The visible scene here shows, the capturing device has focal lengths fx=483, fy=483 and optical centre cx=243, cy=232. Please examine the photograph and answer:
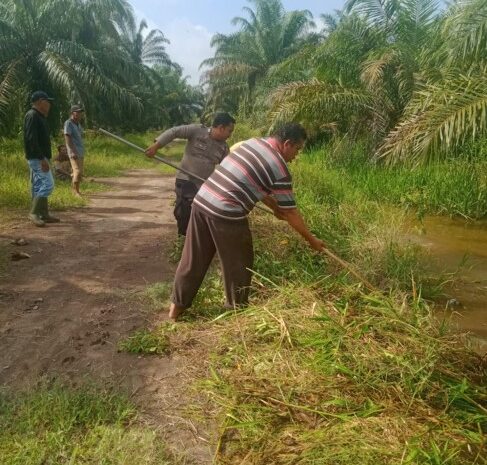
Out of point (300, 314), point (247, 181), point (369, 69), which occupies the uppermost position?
point (369, 69)

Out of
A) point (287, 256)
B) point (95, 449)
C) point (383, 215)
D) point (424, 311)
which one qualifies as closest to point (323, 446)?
point (95, 449)

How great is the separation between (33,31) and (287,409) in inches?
505

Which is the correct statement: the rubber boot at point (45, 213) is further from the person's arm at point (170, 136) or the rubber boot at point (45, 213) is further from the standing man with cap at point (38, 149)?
the person's arm at point (170, 136)

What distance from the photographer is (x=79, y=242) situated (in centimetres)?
538

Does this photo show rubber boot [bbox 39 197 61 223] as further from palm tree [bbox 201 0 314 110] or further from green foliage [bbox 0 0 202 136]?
palm tree [bbox 201 0 314 110]

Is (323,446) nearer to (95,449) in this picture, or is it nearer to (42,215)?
(95,449)

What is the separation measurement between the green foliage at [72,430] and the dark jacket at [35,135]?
12.7 feet

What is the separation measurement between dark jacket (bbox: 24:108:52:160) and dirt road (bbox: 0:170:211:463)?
90 centimetres

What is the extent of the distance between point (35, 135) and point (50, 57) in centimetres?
679

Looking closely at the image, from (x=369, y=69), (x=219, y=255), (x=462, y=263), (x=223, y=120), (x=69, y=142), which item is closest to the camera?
(x=219, y=255)

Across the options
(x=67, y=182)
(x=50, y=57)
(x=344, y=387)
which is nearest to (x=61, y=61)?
(x=50, y=57)

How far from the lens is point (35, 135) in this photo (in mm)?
5699

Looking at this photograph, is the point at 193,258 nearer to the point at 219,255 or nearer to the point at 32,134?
the point at 219,255

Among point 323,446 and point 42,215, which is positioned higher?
point 42,215
